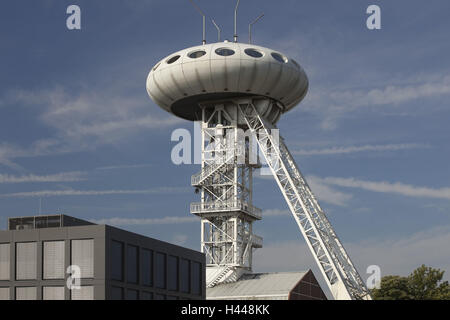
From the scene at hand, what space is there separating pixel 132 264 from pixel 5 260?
27.0ft

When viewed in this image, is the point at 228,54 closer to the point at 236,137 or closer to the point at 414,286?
the point at 236,137

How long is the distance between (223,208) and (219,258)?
5.78m

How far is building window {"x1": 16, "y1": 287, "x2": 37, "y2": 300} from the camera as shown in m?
54.5

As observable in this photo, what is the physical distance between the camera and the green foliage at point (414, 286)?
289 feet

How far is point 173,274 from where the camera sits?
207 ft

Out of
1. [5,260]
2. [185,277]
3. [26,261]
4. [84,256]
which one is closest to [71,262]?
[84,256]

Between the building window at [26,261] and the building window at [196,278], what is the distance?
49.1 ft

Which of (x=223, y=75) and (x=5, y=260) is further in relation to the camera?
A: (x=223, y=75)

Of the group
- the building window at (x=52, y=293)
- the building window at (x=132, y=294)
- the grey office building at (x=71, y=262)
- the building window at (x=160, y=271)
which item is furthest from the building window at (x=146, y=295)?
the building window at (x=52, y=293)

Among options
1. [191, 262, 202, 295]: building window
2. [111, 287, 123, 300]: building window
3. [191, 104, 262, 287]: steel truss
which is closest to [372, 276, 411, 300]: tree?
[191, 104, 262, 287]: steel truss
